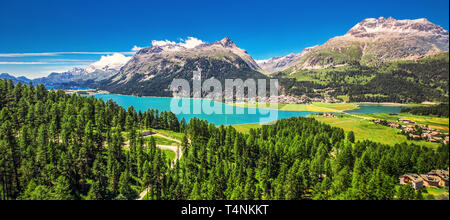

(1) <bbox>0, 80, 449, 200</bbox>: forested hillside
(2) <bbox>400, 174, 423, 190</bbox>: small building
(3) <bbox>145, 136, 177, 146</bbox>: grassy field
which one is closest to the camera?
(1) <bbox>0, 80, 449, 200</bbox>: forested hillside

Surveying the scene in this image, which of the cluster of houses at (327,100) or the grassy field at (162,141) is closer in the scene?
the grassy field at (162,141)

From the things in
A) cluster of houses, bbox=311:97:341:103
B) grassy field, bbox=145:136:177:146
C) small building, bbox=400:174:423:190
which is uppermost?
cluster of houses, bbox=311:97:341:103

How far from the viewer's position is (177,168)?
3334cm

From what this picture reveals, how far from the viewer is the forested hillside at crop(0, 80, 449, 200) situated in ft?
84.1

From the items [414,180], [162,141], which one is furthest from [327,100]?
[162,141]

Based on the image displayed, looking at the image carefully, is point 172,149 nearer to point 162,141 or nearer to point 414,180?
point 162,141

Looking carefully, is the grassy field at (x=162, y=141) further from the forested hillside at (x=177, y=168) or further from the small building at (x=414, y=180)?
the small building at (x=414, y=180)

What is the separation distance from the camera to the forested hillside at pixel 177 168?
2564 cm

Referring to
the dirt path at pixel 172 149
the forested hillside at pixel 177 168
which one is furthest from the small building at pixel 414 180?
the dirt path at pixel 172 149

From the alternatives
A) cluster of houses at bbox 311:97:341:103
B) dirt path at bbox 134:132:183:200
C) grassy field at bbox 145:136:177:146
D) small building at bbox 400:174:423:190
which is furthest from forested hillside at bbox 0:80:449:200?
cluster of houses at bbox 311:97:341:103

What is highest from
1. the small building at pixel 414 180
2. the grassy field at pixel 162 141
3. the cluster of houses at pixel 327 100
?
the cluster of houses at pixel 327 100

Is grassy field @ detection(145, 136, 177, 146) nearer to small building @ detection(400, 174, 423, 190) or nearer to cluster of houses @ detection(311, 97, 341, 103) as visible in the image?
small building @ detection(400, 174, 423, 190)
